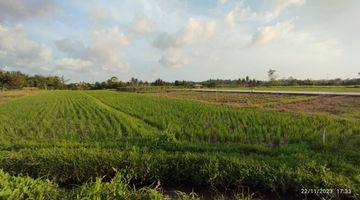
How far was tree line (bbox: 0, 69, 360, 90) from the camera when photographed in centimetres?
6862

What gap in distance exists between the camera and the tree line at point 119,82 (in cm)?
6862

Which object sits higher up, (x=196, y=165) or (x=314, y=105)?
(x=196, y=165)

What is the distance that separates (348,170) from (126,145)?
19.0ft

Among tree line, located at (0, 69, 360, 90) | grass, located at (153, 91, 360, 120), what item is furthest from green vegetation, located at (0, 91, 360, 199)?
tree line, located at (0, 69, 360, 90)

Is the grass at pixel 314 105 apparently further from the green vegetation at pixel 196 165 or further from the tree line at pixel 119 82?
the tree line at pixel 119 82

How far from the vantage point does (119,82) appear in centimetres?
9806

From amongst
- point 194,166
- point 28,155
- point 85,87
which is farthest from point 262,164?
point 85,87

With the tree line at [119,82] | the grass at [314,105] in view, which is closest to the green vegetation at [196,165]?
the grass at [314,105]

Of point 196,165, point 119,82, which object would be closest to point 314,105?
point 196,165

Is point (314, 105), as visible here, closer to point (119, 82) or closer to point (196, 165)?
point (196, 165)

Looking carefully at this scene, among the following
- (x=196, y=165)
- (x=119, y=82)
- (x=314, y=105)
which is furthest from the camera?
(x=119, y=82)

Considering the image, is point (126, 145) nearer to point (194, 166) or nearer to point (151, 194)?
point (194, 166)

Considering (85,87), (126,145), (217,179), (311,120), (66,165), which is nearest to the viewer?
(217,179)

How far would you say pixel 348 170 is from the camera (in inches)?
261
